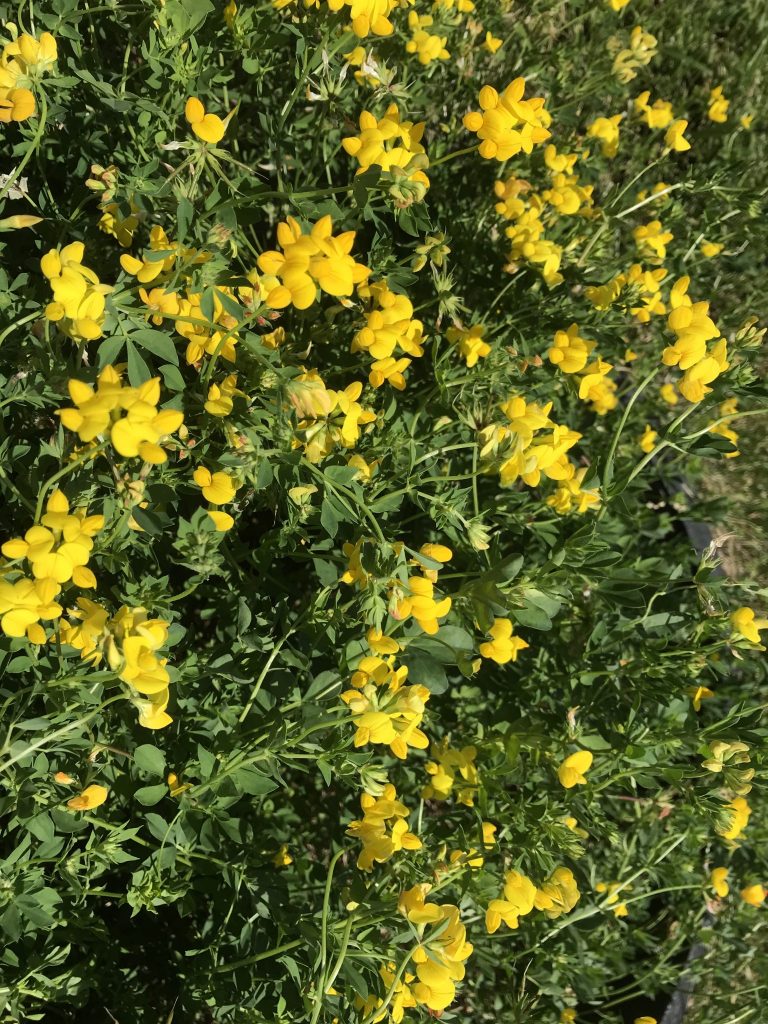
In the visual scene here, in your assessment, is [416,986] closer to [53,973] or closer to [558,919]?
[558,919]

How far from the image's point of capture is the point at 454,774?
2104 mm

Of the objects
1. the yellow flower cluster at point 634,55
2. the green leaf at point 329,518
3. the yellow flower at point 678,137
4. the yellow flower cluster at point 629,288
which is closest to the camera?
the green leaf at point 329,518

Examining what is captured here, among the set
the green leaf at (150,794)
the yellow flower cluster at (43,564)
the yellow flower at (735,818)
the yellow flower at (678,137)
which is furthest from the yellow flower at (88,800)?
the yellow flower at (678,137)

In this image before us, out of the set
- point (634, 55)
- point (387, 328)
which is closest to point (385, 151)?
point (387, 328)

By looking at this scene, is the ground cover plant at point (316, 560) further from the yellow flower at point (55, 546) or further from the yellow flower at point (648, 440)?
the yellow flower at point (648, 440)

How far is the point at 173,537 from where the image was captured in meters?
1.94

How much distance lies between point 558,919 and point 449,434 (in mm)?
1294

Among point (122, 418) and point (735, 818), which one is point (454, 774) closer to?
point (735, 818)

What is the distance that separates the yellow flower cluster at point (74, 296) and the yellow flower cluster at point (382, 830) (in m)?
1.04

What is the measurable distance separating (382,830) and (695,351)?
4.01ft

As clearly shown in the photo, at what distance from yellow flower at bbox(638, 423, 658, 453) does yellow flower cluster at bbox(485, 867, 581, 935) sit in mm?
1408

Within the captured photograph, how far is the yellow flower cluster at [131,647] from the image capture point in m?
1.38

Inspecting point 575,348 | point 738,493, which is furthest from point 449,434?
point 738,493

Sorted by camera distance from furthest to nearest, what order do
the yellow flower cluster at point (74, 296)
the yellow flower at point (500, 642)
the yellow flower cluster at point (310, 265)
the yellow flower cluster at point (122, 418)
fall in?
the yellow flower at point (500, 642) < the yellow flower cluster at point (310, 265) < the yellow flower cluster at point (74, 296) < the yellow flower cluster at point (122, 418)
